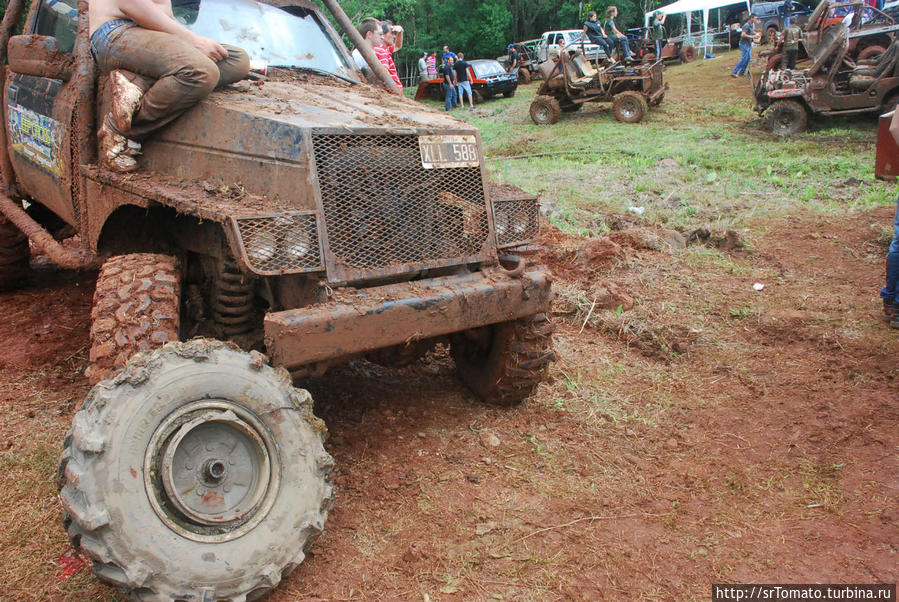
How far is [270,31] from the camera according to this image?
4.41 meters

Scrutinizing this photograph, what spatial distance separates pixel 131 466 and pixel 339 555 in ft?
2.93

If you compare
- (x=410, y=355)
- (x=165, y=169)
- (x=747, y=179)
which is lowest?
(x=747, y=179)

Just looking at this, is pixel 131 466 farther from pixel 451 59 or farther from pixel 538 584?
pixel 451 59

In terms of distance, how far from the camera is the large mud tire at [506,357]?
3.70 meters

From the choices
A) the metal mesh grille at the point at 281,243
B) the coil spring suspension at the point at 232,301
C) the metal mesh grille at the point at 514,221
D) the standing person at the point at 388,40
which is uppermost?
the standing person at the point at 388,40

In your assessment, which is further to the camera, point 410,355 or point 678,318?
point 678,318

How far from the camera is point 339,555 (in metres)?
2.78

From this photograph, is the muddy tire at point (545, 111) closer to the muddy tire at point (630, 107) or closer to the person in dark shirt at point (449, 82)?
the muddy tire at point (630, 107)

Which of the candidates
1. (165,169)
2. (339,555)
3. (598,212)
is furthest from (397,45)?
(339,555)

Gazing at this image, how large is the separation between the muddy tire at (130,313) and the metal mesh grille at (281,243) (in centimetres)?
59

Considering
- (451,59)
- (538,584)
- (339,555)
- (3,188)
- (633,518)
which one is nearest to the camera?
(538,584)

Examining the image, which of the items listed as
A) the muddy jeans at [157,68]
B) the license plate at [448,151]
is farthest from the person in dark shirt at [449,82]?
the license plate at [448,151]

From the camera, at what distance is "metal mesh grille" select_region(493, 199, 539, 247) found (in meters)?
3.51

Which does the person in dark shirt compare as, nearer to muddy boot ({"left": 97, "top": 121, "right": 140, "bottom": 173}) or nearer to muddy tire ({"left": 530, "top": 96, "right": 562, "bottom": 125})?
muddy tire ({"left": 530, "top": 96, "right": 562, "bottom": 125})
